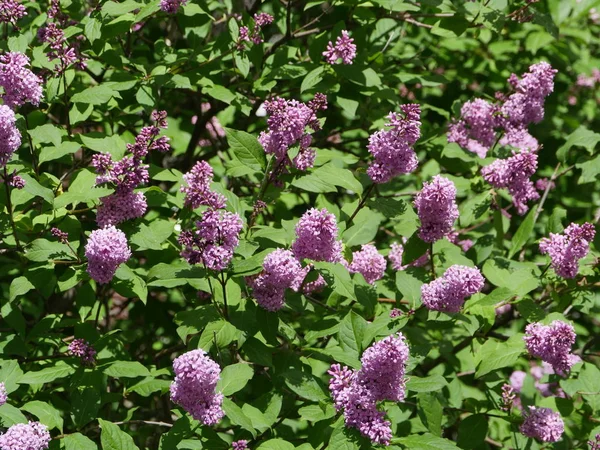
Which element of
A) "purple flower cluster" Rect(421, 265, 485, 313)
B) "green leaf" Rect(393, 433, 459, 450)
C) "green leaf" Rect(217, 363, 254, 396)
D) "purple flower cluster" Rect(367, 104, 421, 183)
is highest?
"purple flower cluster" Rect(367, 104, 421, 183)

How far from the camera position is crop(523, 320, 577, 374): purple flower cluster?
3727 mm

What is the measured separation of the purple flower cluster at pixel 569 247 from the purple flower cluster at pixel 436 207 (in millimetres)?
591

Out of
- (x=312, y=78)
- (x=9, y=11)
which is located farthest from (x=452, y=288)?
(x=9, y=11)

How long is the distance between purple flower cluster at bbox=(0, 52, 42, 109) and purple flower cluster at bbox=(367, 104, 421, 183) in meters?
1.47

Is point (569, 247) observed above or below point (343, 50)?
below

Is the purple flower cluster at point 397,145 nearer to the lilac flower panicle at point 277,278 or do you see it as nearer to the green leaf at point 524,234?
the lilac flower panicle at point 277,278

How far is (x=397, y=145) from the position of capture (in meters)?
3.47

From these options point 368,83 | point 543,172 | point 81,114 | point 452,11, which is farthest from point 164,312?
point 543,172

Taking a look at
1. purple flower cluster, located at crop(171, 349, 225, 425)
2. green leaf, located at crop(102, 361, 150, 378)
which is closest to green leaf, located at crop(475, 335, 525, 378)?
purple flower cluster, located at crop(171, 349, 225, 425)

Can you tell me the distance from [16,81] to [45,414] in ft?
4.58

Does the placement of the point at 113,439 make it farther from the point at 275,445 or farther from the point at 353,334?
the point at 353,334

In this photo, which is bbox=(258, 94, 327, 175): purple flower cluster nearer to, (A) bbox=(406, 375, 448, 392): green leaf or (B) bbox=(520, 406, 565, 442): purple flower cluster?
(A) bbox=(406, 375, 448, 392): green leaf

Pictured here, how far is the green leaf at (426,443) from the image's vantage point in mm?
3240

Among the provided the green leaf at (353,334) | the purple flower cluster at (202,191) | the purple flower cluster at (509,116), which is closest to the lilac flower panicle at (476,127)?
the purple flower cluster at (509,116)
